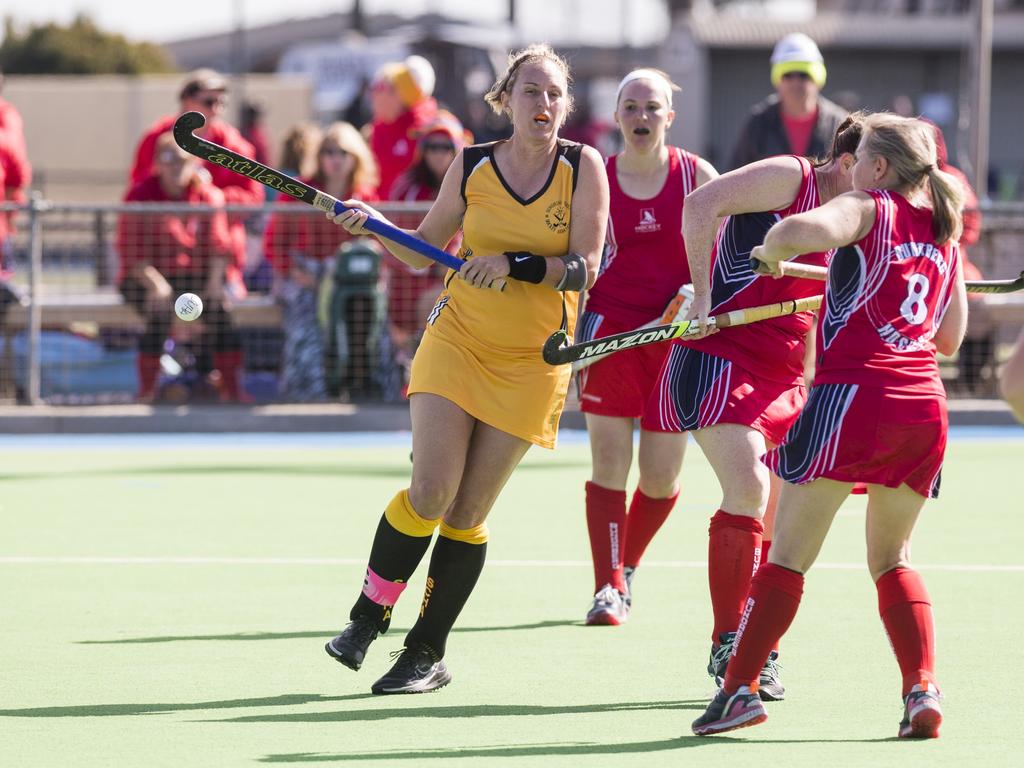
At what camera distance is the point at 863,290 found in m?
5.00

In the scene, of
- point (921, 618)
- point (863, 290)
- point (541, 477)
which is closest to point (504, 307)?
point (863, 290)

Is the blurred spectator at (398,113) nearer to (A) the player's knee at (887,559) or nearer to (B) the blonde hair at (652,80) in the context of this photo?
(B) the blonde hair at (652,80)

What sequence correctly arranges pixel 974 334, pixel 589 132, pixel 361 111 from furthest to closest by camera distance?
pixel 589 132 → pixel 361 111 → pixel 974 334

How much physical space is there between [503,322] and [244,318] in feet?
24.8

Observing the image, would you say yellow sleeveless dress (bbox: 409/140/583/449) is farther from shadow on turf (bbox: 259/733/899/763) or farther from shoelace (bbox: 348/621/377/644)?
shadow on turf (bbox: 259/733/899/763)

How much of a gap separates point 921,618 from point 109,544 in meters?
4.52

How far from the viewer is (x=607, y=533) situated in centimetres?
700

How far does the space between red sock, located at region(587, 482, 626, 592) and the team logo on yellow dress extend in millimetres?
1626

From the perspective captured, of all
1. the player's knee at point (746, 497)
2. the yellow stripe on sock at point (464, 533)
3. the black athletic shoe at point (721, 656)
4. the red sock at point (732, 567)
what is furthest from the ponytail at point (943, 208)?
the yellow stripe on sock at point (464, 533)

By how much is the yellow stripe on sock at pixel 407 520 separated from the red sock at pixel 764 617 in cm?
110

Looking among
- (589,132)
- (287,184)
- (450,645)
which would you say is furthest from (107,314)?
(589,132)

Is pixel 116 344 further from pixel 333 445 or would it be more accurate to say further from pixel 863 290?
pixel 863 290

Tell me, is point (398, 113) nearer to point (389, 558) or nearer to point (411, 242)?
point (411, 242)

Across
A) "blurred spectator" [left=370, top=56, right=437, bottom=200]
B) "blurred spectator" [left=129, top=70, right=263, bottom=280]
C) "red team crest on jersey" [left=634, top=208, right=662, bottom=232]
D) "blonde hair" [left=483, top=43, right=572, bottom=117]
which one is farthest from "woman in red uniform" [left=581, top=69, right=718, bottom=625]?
"blurred spectator" [left=370, top=56, right=437, bottom=200]
